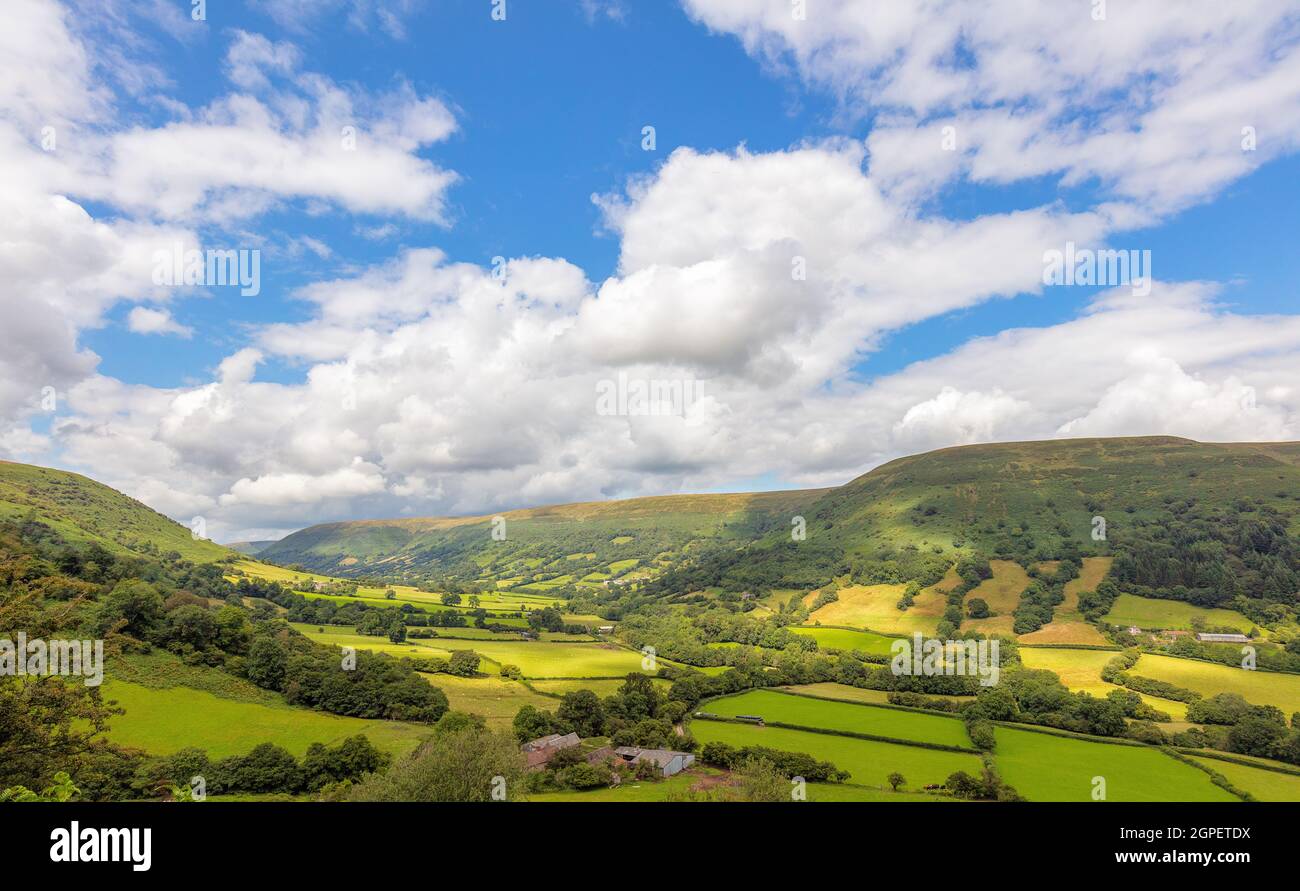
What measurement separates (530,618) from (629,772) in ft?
212

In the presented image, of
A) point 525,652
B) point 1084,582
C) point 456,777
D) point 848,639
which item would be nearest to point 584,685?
point 525,652

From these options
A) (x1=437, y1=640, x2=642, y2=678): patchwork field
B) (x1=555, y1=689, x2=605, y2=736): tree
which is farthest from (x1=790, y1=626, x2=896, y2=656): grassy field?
(x1=555, y1=689, x2=605, y2=736): tree

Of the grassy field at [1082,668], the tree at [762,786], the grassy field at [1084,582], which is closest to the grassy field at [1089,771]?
the grassy field at [1082,668]

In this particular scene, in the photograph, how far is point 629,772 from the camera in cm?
3462

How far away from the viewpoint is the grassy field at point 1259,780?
3488 centimetres

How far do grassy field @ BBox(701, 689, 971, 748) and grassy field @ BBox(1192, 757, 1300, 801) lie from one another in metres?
15.3

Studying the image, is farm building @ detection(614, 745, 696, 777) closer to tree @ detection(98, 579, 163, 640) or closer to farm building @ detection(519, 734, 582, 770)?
farm building @ detection(519, 734, 582, 770)

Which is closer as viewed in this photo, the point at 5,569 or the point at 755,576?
the point at 5,569

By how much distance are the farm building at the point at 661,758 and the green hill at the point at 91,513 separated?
94.2 meters

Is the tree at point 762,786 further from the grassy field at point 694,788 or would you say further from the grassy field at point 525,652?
the grassy field at point 525,652
